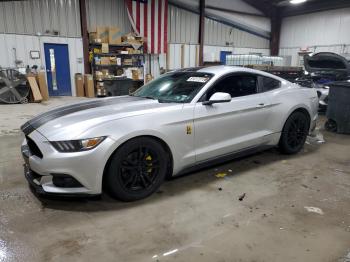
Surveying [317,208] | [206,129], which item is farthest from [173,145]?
[317,208]

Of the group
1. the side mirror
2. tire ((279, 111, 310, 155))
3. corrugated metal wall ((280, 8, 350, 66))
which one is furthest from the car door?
corrugated metal wall ((280, 8, 350, 66))

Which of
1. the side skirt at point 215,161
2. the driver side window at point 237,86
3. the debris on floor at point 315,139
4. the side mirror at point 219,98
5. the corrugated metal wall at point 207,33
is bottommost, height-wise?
the debris on floor at point 315,139

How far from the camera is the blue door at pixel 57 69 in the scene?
11000mm

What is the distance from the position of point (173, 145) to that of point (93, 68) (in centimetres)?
967

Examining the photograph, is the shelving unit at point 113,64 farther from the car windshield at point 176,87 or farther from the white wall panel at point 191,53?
the car windshield at point 176,87

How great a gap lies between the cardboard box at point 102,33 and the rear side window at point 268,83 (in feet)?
29.8

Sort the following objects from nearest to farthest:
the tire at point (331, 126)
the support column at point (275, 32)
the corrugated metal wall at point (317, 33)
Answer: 1. the tire at point (331, 126)
2. the corrugated metal wall at point (317, 33)
3. the support column at point (275, 32)

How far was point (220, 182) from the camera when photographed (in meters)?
3.34

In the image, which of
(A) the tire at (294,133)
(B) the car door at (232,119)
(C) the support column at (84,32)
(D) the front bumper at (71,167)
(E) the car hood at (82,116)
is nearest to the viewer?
(D) the front bumper at (71,167)

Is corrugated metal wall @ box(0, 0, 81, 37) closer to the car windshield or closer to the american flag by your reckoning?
the american flag

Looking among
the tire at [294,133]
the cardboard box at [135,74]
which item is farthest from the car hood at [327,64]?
the cardboard box at [135,74]

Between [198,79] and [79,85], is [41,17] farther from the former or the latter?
[198,79]

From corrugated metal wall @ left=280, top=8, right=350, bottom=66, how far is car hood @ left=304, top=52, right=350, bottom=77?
743cm

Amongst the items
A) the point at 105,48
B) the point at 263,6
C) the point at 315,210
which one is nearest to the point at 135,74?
the point at 105,48
